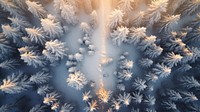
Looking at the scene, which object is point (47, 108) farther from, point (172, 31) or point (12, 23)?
point (172, 31)

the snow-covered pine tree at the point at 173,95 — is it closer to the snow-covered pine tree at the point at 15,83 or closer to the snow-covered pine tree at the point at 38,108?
the snow-covered pine tree at the point at 38,108

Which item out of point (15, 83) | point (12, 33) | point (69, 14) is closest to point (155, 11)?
point (69, 14)

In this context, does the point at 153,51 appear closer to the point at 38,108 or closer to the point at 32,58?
the point at 32,58

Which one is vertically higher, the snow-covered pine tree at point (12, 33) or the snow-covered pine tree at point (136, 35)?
the snow-covered pine tree at point (136, 35)

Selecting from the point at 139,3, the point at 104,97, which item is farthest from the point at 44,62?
the point at 139,3

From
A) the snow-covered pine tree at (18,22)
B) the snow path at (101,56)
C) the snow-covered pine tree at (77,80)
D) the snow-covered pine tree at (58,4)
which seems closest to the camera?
the snow-covered pine tree at (77,80)

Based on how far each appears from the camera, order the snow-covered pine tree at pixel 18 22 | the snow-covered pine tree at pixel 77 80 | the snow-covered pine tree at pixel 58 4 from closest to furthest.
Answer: the snow-covered pine tree at pixel 77 80 < the snow-covered pine tree at pixel 58 4 < the snow-covered pine tree at pixel 18 22

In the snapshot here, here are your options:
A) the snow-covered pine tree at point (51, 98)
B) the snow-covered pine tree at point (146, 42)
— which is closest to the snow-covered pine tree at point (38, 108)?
the snow-covered pine tree at point (51, 98)
